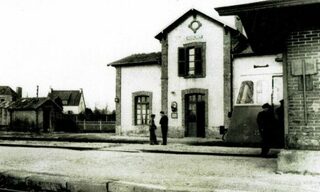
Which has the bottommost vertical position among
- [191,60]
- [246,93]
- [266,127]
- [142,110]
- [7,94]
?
[266,127]

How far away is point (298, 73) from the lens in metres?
7.82

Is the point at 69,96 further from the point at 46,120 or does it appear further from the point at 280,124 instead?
the point at 280,124

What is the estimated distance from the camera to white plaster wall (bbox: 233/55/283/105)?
748 inches

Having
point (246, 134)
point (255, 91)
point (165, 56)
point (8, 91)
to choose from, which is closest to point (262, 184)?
point (246, 134)

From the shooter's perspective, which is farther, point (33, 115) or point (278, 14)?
point (33, 115)

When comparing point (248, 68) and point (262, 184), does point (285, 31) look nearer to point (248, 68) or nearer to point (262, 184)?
point (262, 184)

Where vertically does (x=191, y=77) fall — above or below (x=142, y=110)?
above

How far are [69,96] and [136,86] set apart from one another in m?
53.1

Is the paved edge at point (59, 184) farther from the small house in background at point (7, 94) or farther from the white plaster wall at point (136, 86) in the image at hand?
the small house in background at point (7, 94)

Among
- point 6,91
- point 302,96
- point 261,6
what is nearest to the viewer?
point 261,6

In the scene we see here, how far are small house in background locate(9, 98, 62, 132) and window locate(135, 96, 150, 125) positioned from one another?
12.3m

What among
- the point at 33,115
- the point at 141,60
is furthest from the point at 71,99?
the point at 141,60

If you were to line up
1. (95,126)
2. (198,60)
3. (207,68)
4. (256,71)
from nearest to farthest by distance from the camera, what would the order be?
(256,71) < (207,68) < (198,60) < (95,126)

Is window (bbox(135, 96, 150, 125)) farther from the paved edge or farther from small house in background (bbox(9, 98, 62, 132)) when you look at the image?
the paved edge
